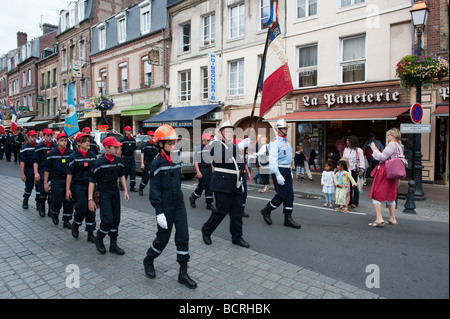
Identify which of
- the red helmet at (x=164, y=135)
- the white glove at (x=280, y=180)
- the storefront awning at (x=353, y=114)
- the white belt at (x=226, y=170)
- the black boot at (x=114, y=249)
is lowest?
the black boot at (x=114, y=249)

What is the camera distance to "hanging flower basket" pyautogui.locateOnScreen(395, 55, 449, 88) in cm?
836

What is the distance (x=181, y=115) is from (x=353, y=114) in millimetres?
10184

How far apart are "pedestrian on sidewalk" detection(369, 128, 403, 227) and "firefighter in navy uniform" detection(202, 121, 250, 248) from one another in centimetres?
260

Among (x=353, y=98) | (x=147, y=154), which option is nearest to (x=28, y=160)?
(x=147, y=154)

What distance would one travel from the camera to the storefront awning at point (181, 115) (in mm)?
18023

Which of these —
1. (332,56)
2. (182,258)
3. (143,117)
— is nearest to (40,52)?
(143,117)

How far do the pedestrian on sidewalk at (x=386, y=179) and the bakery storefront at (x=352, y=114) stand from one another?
17.1ft

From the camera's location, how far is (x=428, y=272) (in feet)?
6.25

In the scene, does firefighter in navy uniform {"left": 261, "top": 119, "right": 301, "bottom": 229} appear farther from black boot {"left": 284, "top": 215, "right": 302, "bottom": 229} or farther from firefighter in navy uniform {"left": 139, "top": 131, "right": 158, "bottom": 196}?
firefighter in navy uniform {"left": 139, "top": 131, "right": 158, "bottom": 196}

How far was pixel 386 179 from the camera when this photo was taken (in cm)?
603

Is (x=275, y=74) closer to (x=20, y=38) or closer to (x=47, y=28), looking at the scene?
(x=47, y=28)

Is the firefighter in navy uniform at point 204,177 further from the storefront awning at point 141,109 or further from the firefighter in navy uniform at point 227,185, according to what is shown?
the storefront awning at point 141,109

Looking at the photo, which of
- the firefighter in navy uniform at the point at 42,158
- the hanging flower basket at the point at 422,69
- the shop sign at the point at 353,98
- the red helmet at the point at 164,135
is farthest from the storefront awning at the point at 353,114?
the firefighter in navy uniform at the point at 42,158

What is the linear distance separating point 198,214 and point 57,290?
3898 millimetres
